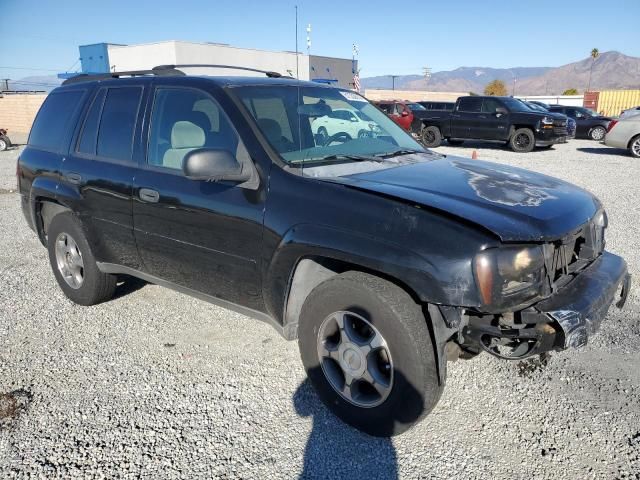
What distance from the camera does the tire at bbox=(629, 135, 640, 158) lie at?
1502 cm

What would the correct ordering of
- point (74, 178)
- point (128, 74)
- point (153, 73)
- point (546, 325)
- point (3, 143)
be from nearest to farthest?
point (546, 325), point (153, 73), point (74, 178), point (128, 74), point (3, 143)

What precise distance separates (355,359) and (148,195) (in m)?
1.84

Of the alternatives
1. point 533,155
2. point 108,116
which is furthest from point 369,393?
point 533,155

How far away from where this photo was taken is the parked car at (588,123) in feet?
70.9

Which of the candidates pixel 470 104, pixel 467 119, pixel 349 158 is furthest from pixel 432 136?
pixel 349 158

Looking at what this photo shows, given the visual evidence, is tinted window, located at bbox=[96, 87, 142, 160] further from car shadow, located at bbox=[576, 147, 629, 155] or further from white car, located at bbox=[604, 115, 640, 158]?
car shadow, located at bbox=[576, 147, 629, 155]

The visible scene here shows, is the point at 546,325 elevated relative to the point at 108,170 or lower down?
lower down

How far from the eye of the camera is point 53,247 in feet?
15.2

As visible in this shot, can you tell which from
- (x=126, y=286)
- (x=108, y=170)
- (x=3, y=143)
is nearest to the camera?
(x=108, y=170)

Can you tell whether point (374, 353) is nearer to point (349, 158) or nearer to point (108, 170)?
point (349, 158)

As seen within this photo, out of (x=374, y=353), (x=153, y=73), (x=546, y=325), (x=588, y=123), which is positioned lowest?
(x=588, y=123)

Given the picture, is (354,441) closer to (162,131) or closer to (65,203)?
(162,131)

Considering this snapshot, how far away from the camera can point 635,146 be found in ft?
49.5

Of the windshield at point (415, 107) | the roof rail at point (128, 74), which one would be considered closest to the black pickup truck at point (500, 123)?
the windshield at point (415, 107)
